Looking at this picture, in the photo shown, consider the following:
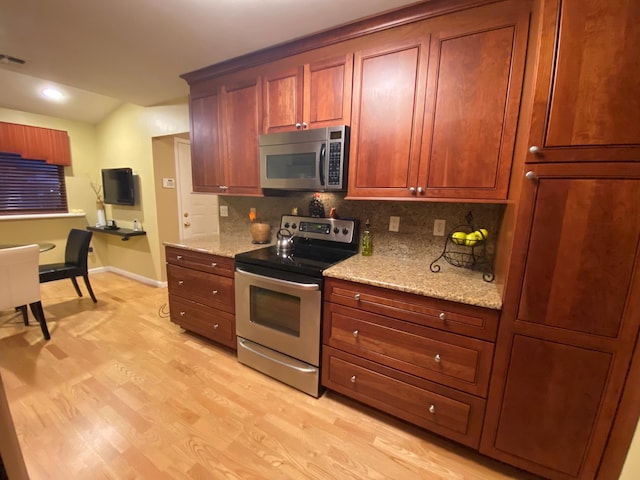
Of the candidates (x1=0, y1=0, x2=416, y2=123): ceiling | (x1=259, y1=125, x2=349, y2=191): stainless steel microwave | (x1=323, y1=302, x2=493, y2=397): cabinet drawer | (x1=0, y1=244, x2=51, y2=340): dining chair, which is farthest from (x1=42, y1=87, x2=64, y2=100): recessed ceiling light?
(x1=323, y1=302, x2=493, y2=397): cabinet drawer

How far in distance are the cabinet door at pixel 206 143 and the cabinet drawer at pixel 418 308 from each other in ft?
4.98

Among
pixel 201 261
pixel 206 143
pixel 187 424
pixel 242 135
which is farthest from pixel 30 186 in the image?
pixel 187 424

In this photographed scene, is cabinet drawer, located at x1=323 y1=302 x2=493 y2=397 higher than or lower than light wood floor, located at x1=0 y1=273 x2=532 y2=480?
higher

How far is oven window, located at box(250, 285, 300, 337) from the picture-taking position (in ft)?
6.06

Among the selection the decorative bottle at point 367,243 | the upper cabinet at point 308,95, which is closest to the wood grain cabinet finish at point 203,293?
the decorative bottle at point 367,243

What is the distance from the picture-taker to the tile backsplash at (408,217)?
1.74m

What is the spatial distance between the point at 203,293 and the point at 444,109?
223cm

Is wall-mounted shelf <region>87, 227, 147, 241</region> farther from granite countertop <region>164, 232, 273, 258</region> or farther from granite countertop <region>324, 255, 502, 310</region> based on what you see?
granite countertop <region>324, 255, 502, 310</region>

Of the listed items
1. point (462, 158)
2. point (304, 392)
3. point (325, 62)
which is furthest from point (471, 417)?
point (325, 62)

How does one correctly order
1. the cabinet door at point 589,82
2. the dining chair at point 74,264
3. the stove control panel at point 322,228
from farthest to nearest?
the dining chair at point 74,264 → the stove control panel at point 322,228 → the cabinet door at point 589,82

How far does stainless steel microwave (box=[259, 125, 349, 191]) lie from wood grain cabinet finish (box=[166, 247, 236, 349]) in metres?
0.77

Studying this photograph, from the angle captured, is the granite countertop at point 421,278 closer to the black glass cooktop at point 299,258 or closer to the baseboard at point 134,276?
the black glass cooktop at point 299,258

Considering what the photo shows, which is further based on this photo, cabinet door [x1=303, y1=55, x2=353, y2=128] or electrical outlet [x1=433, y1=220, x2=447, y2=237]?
electrical outlet [x1=433, y1=220, x2=447, y2=237]

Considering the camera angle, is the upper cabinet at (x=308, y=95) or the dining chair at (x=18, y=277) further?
the dining chair at (x=18, y=277)
